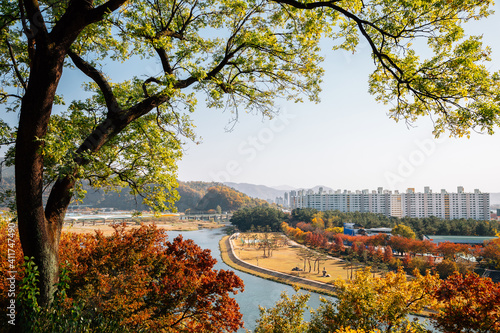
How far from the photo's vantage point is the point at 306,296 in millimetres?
4922

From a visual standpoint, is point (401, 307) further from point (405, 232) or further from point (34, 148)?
point (405, 232)

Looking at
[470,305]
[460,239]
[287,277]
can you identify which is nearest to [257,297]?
[287,277]

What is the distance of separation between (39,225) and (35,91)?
0.95 metres

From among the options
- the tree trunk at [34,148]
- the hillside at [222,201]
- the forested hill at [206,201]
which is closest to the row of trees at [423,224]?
the tree trunk at [34,148]

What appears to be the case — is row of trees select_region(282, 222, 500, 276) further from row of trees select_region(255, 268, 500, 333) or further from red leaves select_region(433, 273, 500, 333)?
red leaves select_region(433, 273, 500, 333)

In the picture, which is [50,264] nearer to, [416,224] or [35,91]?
[35,91]

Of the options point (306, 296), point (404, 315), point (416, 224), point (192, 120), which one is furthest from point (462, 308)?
point (416, 224)

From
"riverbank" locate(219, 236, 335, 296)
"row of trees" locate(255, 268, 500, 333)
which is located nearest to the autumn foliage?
"row of trees" locate(255, 268, 500, 333)

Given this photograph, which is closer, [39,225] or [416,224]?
[39,225]

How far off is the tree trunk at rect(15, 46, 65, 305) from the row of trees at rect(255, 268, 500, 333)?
280cm

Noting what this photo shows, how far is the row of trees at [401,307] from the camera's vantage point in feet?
11.1

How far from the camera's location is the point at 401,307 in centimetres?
414

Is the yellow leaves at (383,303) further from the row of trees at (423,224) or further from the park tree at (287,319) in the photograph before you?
the row of trees at (423,224)

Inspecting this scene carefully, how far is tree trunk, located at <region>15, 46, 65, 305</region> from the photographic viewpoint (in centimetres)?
205
